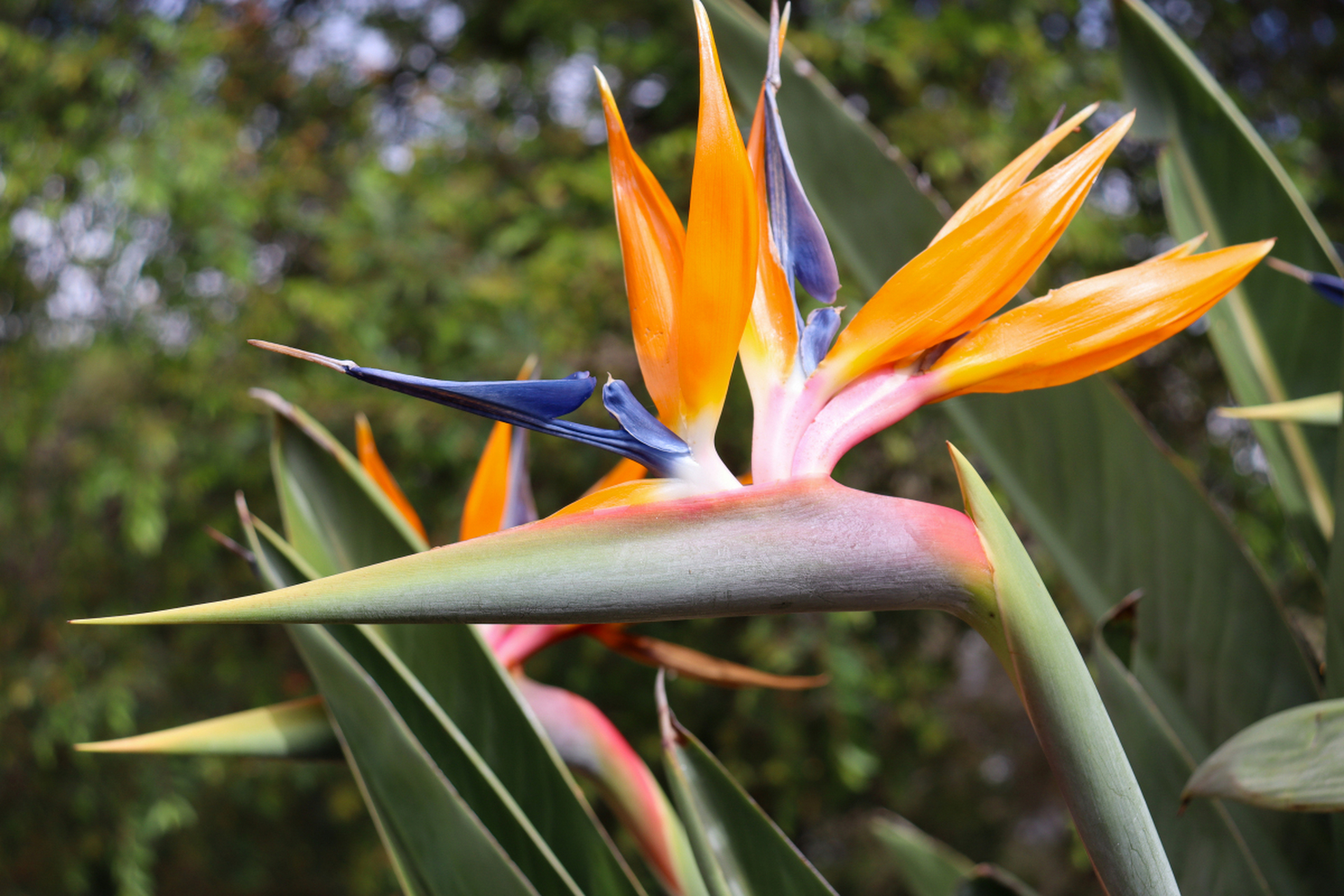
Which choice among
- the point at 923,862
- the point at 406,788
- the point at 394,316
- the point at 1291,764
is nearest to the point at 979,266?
the point at 1291,764

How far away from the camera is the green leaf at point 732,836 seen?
0.39 m

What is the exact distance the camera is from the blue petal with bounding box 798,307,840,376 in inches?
11.5

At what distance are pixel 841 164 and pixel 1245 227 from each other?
228 millimetres

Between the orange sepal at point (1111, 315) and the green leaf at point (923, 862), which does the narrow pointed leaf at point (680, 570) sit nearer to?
the orange sepal at point (1111, 315)

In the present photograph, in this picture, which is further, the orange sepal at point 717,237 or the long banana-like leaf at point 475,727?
the long banana-like leaf at point 475,727

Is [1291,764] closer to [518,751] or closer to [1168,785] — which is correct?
[1168,785]

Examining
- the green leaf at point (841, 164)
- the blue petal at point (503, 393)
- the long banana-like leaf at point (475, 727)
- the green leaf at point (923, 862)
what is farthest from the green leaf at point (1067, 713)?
the green leaf at point (923, 862)

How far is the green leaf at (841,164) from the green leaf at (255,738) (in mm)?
385

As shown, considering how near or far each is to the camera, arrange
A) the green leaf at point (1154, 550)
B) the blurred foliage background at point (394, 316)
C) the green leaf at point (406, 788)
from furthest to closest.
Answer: the blurred foliage background at point (394, 316), the green leaf at point (1154, 550), the green leaf at point (406, 788)

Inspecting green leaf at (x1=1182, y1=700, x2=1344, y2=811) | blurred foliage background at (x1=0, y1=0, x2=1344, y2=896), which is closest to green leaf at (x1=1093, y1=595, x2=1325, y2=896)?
green leaf at (x1=1182, y1=700, x2=1344, y2=811)

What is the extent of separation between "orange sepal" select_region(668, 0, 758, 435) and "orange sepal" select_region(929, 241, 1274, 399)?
73mm

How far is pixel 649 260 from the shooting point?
10.9 inches

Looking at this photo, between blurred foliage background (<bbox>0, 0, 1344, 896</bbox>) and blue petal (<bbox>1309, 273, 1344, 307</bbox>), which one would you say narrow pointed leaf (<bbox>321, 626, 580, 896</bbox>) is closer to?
blue petal (<bbox>1309, 273, 1344, 307</bbox>)

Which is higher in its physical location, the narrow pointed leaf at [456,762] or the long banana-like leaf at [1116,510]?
the long banana-like leaf at [1116,510]
